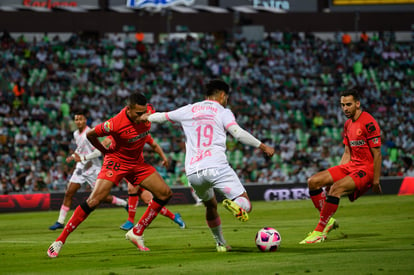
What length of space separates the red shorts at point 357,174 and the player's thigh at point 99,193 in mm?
4150

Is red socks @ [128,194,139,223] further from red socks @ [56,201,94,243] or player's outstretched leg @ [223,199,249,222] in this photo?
player's outstretched leg @ [223,199,249,222]

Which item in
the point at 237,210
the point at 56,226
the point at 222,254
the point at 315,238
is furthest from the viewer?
the point at 56,226

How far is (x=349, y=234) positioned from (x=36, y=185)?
1832 cm

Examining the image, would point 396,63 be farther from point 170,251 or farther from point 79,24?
point 170,251

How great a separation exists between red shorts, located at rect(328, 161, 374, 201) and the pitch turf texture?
96 centimetres

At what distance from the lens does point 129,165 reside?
13516mm

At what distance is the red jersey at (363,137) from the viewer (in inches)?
553

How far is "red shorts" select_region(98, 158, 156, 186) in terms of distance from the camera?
13.2 meters

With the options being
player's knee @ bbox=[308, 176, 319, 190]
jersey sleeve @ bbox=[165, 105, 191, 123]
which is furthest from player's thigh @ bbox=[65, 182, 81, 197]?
jersey sleeve @ bbox=[165, 105, 191, 123]

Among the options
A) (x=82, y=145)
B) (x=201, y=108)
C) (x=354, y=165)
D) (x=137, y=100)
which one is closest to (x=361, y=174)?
(x=354, y=165)

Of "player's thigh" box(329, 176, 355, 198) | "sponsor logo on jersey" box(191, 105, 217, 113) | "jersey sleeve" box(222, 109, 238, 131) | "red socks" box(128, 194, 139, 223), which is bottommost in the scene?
"red socks" box(128, 194, 139, 223)

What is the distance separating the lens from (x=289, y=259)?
431 inches

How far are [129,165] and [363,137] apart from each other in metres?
4.31

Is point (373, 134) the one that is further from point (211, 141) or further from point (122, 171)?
point (122, 171)
